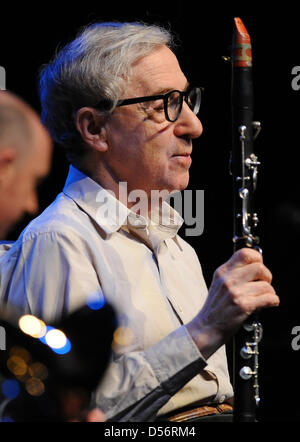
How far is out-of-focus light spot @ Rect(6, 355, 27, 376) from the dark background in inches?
30.2

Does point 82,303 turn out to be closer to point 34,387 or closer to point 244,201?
point 34,387

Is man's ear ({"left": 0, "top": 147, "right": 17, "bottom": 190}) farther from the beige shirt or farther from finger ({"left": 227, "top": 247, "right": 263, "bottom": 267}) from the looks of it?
finger ({"left": 227, "top": 247, "right": 263, "bottom": 267})

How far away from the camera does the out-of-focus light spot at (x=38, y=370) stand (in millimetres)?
1501

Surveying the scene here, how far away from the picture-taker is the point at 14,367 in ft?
4.99

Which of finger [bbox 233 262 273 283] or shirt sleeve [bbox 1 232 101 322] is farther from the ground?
finger [bbox 233 262 273 283]

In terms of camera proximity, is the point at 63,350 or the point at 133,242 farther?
the point at 133,242

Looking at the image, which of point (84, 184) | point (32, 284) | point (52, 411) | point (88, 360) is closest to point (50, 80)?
point (84, 184)

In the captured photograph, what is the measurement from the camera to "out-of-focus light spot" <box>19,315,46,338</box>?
1531mm

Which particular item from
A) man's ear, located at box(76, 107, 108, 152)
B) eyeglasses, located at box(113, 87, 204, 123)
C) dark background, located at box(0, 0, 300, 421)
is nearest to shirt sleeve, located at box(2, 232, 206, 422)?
man's ear, located at box(76, 107, 108, 152)

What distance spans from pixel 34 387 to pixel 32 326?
0.52ft

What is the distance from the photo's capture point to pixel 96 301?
1611 mm

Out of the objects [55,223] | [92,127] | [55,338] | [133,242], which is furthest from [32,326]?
[92,127]

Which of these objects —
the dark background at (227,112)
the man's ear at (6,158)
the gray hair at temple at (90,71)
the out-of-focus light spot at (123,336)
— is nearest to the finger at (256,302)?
the out-of-focus light spot at (123,336)

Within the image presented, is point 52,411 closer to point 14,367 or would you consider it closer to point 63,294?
point 14,367
